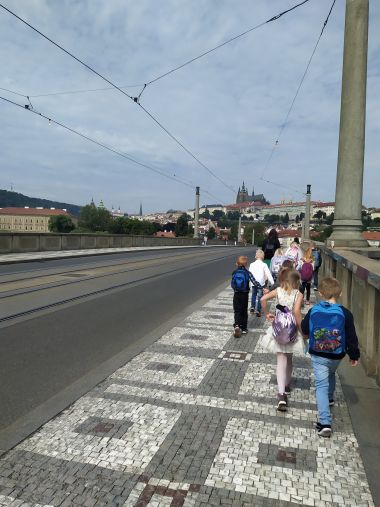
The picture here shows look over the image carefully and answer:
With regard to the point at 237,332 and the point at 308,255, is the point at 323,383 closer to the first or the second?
the point at 237,332

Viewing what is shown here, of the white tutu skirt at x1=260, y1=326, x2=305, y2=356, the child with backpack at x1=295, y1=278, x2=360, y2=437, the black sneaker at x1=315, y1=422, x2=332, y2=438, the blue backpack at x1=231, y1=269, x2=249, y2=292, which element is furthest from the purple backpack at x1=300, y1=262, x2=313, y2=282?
the black sneaker at x1=315, y1=422, x2=332, y2=438

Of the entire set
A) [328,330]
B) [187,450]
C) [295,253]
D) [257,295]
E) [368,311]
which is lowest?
[187,450]

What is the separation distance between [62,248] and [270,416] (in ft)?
86.8

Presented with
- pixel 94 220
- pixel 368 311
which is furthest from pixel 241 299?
pixel 94 220

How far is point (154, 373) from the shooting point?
16.8 feet

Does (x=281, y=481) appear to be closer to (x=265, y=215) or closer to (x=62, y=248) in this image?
(x=62, y=248)

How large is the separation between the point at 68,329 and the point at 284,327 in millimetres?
4028

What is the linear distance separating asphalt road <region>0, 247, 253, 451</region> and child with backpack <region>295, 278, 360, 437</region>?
2.27 m

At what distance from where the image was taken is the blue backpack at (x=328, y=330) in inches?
A: 147

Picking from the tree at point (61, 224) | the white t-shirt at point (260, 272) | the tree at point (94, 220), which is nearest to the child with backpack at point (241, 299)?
the white t-shirt at point (260, 272)

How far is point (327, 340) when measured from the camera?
12.3 feet

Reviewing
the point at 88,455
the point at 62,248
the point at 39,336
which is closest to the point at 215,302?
the point at 39,336

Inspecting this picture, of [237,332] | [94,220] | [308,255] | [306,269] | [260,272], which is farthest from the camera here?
[94,220]

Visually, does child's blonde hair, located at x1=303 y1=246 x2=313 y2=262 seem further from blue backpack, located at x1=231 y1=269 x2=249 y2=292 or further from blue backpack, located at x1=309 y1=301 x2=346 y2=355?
blue backpack, located at x1=309 y1=301 x2=346 y2=355
